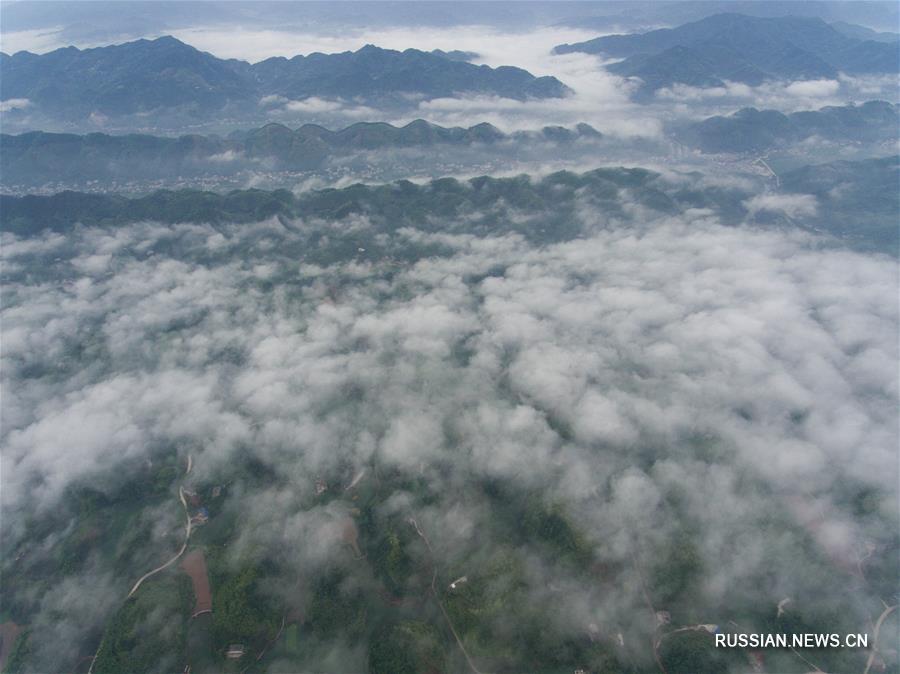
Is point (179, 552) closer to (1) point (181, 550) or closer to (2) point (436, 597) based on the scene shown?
(1) point (181, 550)

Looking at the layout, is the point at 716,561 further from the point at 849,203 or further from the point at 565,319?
the point at 849,203

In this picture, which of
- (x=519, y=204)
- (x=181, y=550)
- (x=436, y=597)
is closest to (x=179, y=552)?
(x=181, y=550)

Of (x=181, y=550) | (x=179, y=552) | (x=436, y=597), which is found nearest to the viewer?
(x=436, y=597)

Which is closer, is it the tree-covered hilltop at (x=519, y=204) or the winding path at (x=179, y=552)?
the winding path at (x=179, y=552)

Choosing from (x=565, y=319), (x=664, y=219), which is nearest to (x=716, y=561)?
(x=565, y=319)

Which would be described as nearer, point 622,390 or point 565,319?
point 622,390

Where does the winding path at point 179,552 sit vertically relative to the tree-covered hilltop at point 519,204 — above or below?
below

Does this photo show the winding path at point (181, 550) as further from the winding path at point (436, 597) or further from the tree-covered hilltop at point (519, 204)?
the tree-covered hilltop at point (519, 204)

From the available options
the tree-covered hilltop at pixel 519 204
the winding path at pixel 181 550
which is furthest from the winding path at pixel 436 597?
the tree-covered hilltop at pixel 519 204
